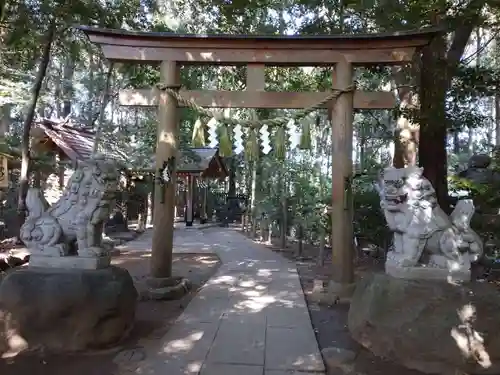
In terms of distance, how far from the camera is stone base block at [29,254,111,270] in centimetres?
430

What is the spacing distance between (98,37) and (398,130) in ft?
18.7

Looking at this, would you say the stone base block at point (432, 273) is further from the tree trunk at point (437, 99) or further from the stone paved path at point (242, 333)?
the tree trunk at point (437, 99)

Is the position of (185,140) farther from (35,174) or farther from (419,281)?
(419,281)

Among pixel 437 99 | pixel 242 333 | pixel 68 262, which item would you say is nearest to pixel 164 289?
pixel 242 333

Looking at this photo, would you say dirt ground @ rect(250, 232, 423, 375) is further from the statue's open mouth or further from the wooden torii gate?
the statue's open mouth

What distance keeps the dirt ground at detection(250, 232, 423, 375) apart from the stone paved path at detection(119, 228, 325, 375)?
0.14 meters

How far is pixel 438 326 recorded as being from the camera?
3.71 metres

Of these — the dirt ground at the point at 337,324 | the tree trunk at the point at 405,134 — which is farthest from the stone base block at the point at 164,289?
the tree trunk at the point at 405,134

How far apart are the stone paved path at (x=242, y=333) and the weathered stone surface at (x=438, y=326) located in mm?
712

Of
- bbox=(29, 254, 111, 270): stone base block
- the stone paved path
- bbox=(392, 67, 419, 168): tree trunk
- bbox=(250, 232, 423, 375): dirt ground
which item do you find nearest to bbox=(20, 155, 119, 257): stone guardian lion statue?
bbox=(29, 254, 111, 270): stone base block

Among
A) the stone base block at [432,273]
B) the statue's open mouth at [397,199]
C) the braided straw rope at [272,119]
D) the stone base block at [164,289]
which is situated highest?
the braided straw rope at [272,119]

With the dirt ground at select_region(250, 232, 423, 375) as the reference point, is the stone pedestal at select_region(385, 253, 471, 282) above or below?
above

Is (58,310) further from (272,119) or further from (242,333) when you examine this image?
(272,119)

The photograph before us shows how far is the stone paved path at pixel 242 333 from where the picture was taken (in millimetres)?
3705
